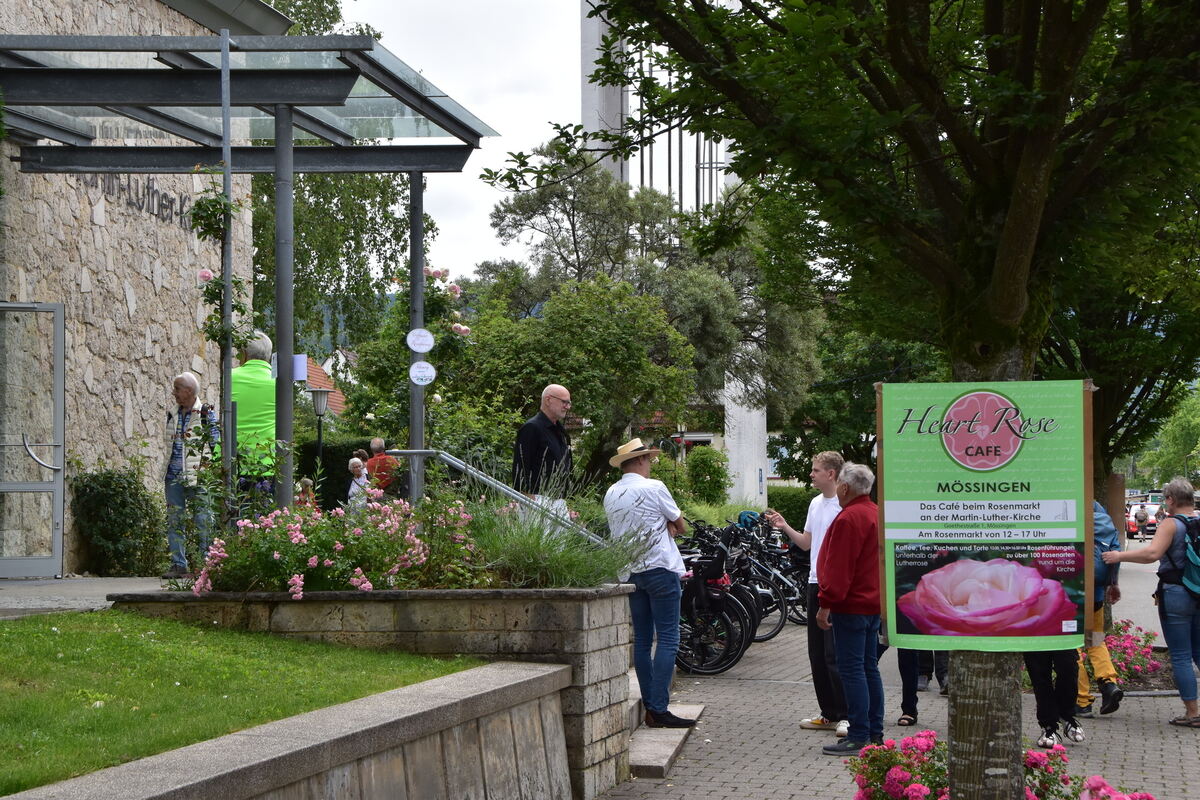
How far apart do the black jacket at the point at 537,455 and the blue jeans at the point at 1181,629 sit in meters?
4.43

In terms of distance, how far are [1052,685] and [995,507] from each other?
471 cm

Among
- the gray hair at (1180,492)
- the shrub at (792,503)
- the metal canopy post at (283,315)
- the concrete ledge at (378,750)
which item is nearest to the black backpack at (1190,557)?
the gray hair at (1180,492)

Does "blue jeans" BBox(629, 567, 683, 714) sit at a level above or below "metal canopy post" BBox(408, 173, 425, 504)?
below

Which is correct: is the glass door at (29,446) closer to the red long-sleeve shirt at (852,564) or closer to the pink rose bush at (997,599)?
the red long-sleeve shirt at (852,564)

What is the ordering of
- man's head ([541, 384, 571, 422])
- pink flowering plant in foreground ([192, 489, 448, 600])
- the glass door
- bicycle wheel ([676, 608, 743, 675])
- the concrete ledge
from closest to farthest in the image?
the concrete ledge, pink flowering plant in foreground ([192, 489, 448, 600]), man's head ([541, 384, 571, 422]), the glass door, bicycle wheel ([676, 608, 743, 675])

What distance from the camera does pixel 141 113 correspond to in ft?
41.5

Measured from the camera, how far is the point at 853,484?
8.46m

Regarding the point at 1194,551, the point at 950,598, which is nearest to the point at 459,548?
the point at 950,598

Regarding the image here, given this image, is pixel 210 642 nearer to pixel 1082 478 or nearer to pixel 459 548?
pixel 459 548

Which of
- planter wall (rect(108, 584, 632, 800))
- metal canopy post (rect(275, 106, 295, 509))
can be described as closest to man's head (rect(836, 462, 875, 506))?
planter wall (rect(108, 584, 632, 800))

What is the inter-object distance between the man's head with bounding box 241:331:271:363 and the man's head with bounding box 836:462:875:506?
179 inches

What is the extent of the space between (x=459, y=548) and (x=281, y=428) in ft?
10.2

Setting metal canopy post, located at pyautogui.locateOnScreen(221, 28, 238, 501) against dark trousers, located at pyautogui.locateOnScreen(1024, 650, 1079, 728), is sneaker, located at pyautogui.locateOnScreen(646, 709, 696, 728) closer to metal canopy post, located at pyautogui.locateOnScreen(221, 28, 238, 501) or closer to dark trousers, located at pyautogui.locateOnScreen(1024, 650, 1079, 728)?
dark trousers, located at pyautogui.locateOnScreen(1024, 650, 1079, 728)

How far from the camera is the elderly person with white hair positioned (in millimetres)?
8586
